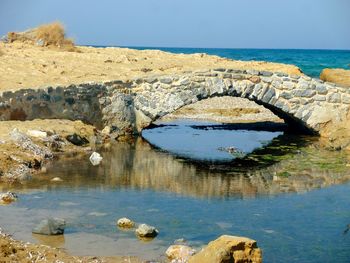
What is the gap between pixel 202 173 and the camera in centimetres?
1245

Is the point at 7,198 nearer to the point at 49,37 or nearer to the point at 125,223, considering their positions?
the point at 125,223

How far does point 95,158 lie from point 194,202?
177 inches

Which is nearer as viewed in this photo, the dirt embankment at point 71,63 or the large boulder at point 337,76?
the dirt embankment at point 71,63

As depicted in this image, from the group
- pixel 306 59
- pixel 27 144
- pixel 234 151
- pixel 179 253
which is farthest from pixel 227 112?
pixel 306 59

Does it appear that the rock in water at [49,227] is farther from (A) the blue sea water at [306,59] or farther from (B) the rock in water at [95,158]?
(A) the blue sea water at [306,59]

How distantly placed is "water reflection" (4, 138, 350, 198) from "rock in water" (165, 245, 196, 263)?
3.41 meters

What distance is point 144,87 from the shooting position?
17500 millimetres

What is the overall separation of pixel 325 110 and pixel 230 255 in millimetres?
12981

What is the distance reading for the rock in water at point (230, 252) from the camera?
6.04 metres

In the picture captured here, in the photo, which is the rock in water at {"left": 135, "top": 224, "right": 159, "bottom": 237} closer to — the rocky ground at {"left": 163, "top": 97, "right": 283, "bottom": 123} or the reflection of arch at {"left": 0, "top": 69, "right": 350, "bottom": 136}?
the reflection of arch at {"left": 0, "top": 69, "right": 350, "bottom": 136}

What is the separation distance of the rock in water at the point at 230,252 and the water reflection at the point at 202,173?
3.91m

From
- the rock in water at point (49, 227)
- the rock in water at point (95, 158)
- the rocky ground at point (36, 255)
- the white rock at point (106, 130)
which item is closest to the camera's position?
the rocky ground at point (36, 255)

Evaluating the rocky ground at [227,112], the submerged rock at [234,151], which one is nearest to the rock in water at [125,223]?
the submerged rock at [234,151]

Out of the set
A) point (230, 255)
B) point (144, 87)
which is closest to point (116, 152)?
point (144, 87)
